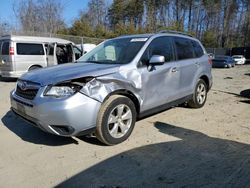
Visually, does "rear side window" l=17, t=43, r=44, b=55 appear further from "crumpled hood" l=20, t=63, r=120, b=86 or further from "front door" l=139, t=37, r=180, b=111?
"front door" l=139, t=37, r=180, b=111

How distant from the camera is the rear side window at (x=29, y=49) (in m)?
11.7

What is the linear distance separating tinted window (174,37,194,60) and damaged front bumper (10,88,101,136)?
2.52m

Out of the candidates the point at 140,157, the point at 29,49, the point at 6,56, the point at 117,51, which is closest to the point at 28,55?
the point at 29,49

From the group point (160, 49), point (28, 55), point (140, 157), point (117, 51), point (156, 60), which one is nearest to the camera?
point (140, 157)

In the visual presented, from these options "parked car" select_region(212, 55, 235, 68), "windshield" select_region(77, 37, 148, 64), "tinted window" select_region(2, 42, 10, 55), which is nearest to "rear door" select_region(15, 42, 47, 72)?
"tinted window" select_region(2, 42, 10, 55)

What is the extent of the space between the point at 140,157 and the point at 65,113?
122 centimetres

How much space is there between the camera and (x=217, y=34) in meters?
61.0

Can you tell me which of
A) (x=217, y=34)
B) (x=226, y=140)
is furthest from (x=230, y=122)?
(x=217, y=34)

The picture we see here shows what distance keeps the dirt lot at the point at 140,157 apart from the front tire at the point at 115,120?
0.16m

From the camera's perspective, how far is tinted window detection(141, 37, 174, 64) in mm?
4859

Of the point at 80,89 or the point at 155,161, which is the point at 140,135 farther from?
the point at 80,89

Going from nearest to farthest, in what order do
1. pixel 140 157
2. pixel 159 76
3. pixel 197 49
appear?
pixel 140 157, pixel 159 76, pixel 197 49

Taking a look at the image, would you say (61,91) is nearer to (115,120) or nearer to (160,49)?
(115,120)

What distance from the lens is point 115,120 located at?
429 cm
